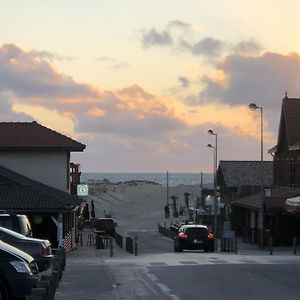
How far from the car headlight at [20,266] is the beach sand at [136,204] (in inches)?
2543

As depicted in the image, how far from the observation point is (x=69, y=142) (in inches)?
1746

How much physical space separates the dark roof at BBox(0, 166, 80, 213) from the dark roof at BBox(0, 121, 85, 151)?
218 centimetres

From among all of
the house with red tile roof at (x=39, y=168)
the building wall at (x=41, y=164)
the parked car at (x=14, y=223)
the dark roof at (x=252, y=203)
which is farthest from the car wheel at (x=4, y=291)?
the dark roof at (x=252, y=203)

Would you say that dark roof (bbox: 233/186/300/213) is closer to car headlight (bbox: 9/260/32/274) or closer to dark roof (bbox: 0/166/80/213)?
dark roof (bbox: 0/166/80/213)

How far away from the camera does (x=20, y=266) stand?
13625mm

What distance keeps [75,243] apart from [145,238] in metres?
11.9

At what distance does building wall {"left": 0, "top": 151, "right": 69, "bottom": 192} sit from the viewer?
44.5 metres

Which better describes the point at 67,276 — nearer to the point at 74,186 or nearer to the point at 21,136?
the point at 21,136

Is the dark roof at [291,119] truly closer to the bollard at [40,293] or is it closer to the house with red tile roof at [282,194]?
the house with red tile roof at [282,194]

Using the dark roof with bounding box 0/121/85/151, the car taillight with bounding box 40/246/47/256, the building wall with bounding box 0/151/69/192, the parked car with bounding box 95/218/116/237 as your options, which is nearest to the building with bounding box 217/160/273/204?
the parked car with bounding box 95/218/116/237

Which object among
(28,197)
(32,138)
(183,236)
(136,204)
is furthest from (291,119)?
(136,204)

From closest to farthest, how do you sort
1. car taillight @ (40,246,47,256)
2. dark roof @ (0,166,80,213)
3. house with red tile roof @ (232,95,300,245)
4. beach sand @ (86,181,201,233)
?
car taillight @ (40,246,47,256)
dark roof @ (0,166,80,213)
house with red tile roof @ (232,95,300,245)
beach sand @ (86,181,201,233)

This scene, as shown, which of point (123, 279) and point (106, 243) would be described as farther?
point (106, 243)

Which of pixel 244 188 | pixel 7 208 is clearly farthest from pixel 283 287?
pixel 244 188
